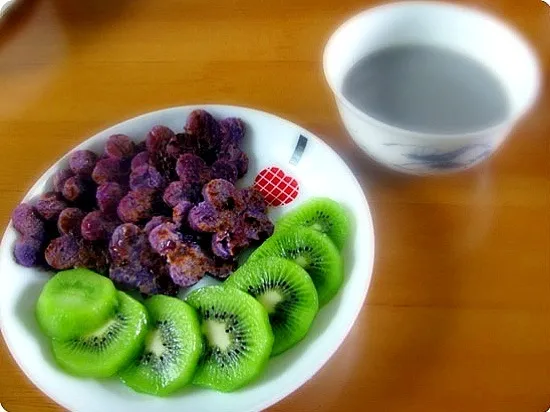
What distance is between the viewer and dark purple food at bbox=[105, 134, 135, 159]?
690 millimetres

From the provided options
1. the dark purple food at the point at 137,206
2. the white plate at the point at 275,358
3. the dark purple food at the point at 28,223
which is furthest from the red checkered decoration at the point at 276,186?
the dark purple food at the point at 28,223

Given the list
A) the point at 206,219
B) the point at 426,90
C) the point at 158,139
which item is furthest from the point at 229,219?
the point at 426,90

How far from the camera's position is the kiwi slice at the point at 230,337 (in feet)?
1.81

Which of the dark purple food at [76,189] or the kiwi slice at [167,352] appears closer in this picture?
the kiwi slice at [167,352]

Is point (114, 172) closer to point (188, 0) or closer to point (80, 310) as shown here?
point (80, 310)

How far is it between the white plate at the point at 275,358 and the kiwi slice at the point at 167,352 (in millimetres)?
13

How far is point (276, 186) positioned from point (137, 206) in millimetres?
138

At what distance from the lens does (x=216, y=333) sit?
576 millimetres

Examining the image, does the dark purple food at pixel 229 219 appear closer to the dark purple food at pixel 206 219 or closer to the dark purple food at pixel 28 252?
the dark purple food at pixel 206 219

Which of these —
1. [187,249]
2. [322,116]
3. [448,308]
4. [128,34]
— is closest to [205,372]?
[187,249]

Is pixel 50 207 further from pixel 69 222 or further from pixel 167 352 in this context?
pixel 167 352

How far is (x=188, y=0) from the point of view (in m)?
0.87

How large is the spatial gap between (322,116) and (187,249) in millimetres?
231

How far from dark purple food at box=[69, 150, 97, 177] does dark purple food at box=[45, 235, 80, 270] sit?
0.08 m
